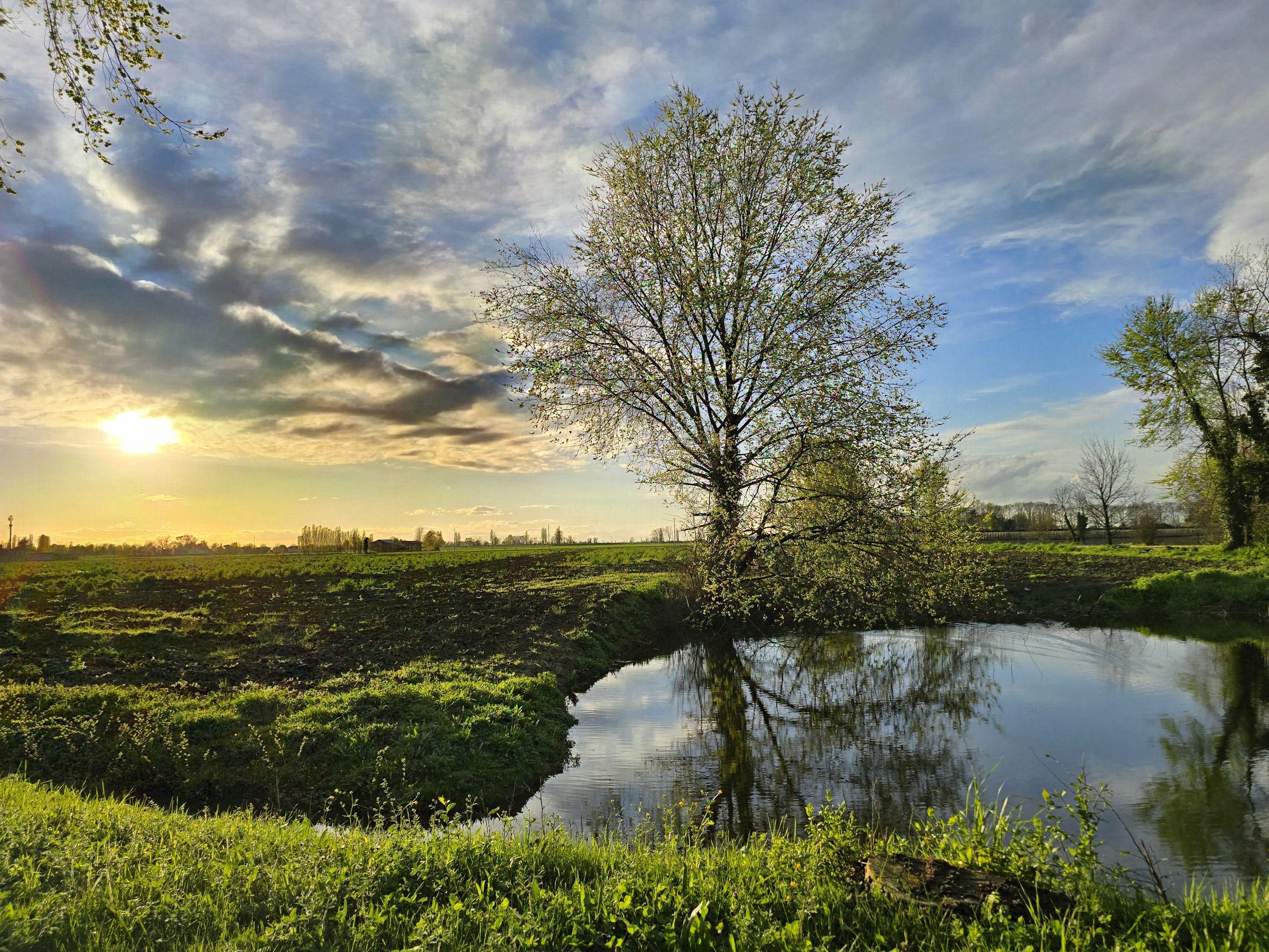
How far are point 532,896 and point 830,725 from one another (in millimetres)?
8566

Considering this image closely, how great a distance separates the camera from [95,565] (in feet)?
172

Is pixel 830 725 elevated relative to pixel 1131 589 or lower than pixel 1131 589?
lower

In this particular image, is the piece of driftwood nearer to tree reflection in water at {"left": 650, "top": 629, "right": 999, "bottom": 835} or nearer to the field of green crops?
the field of green crops

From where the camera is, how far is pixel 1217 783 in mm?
8727

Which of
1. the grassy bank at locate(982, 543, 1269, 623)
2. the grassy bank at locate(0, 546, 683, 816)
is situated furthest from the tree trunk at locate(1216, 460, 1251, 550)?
the grassy bank at locate(0, 546, 683, 816)

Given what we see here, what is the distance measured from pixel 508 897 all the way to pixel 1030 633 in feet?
72.2

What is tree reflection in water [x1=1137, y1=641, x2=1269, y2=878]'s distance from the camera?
6.82 m

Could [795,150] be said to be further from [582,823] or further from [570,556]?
[570,556]

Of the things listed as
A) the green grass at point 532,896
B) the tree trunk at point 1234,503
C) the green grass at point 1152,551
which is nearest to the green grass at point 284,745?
the green grass at point 532,896

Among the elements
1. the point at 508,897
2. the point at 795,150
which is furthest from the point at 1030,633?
the point at 508,897

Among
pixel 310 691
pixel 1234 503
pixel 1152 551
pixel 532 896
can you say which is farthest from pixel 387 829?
pixel 1152 551

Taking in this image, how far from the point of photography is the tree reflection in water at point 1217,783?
6816mm

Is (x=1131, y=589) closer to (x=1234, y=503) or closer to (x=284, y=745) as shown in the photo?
(x=1234, y=503)

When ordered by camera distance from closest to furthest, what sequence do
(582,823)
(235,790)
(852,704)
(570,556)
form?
(582,823), (235,790), (852,704), (570,556)
